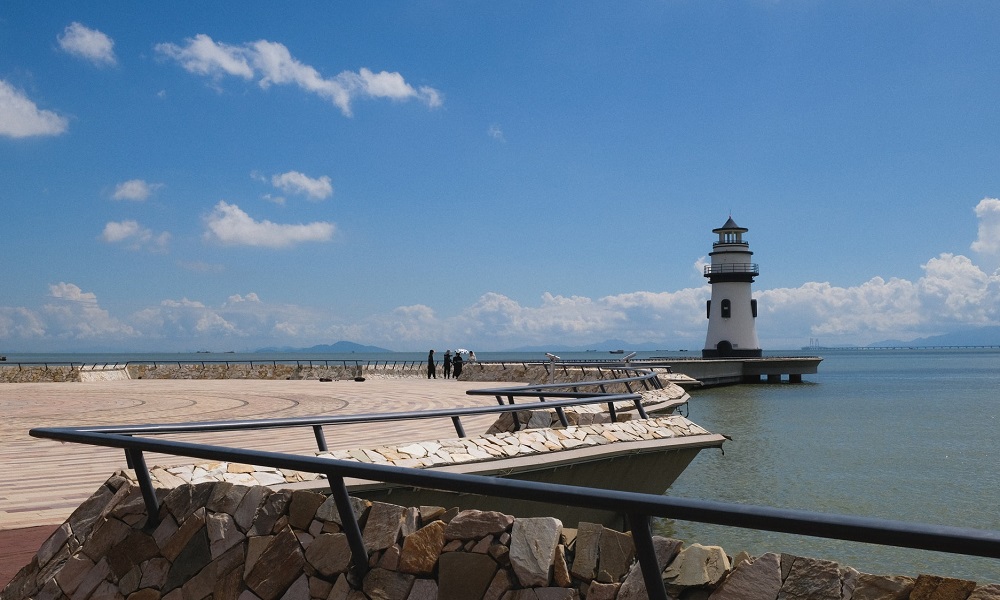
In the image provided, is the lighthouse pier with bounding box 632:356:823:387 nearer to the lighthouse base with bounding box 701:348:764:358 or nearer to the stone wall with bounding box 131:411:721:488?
the lighthouse base with bounding box 701:348:764:358

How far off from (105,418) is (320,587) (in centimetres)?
1531

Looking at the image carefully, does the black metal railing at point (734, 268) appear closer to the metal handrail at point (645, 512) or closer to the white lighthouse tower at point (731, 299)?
the white lighthouse tower at point (731, 299)

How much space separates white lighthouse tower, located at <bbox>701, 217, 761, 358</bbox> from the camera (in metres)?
59.5

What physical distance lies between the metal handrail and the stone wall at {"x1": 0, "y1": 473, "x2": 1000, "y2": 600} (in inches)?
9.5

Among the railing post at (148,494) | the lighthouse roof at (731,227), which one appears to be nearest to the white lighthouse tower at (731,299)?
the lighthouse roof at (731,227)

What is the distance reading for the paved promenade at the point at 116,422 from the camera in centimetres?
787

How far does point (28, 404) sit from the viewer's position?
22.2 metres

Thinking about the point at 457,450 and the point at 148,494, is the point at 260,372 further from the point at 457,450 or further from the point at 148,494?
the point at 148,494

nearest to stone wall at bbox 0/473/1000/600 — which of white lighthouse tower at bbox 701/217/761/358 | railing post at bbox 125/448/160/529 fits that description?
railing post at bbox 125/448/160/529

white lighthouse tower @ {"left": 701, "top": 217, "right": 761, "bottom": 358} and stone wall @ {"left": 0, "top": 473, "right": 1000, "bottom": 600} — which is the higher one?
white lighthouse tower @ {"left": 701, "top": 217, "right": 761, "bottom": 358}

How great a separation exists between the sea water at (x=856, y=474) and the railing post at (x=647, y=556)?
4.58 m

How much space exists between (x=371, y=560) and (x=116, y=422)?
1398 cm

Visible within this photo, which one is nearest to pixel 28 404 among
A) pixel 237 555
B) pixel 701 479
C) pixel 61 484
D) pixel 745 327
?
pixel 61 484

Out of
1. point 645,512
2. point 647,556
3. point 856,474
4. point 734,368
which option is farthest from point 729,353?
point 645,512
